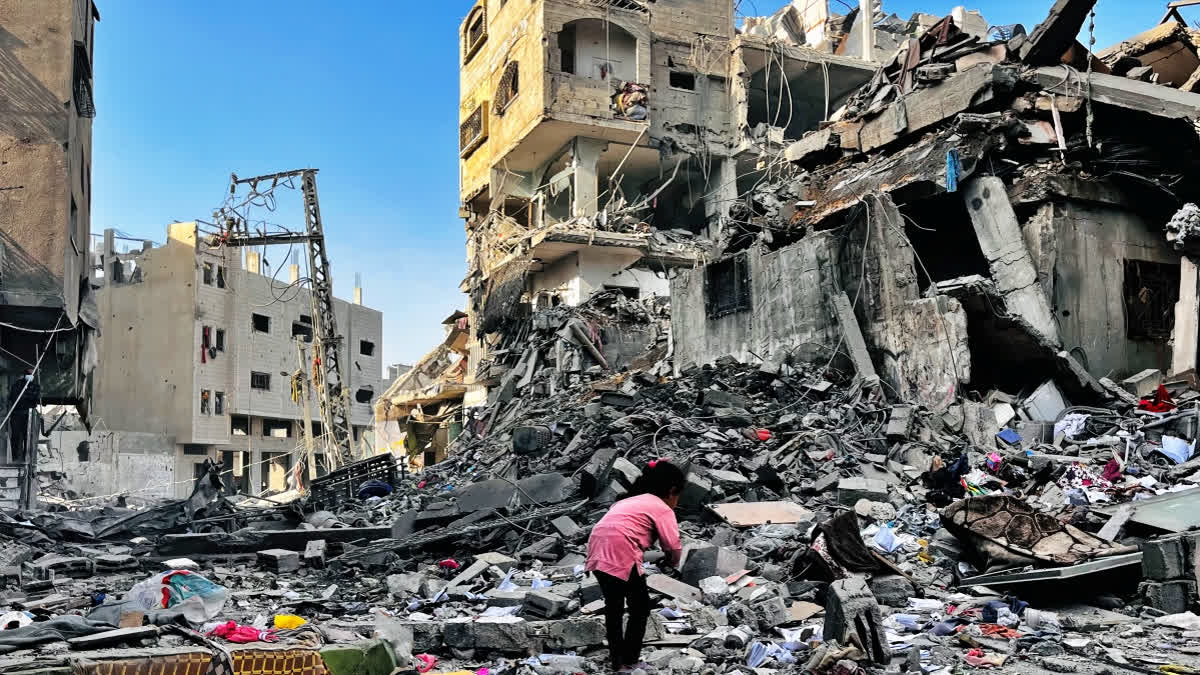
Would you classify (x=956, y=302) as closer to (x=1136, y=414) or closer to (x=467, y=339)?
(x=1136, y=414)

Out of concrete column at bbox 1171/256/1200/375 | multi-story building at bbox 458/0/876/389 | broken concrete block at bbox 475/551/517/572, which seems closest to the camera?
broken concrete block at bbox 475/551/517/572

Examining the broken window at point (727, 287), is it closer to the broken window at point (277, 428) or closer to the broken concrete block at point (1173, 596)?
the broken concrete block at point (1173, 596)

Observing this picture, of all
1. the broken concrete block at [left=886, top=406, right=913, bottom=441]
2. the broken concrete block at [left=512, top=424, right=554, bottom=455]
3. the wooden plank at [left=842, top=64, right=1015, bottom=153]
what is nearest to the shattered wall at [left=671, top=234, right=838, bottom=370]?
the wooden plank at [left=842, top=64, right=1015, bottom=153]

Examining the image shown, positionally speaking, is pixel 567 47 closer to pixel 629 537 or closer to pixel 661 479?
pixel 661 479

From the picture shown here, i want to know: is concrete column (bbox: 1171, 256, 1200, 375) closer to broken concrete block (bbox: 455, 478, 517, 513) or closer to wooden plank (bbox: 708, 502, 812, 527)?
wooden plank (bbox: 708, 502, 812, 527)

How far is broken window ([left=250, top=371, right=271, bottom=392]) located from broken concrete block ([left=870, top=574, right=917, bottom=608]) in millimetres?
39139

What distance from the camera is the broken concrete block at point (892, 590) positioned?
681cm

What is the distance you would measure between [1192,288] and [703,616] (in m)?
10.1

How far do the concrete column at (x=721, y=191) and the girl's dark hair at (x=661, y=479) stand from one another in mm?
25756

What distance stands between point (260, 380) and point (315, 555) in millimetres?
34528

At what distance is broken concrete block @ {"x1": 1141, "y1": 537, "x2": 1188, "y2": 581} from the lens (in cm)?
616

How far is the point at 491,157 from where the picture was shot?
31.9 m

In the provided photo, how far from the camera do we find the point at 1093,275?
1375 centimetres

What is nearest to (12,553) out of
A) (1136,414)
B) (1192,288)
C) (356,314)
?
Answer: (1136,414)
